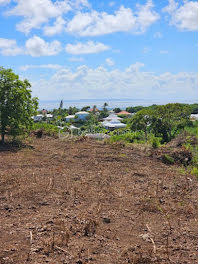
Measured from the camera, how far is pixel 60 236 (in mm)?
3365

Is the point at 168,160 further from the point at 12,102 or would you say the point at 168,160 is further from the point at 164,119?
the point at 164,119

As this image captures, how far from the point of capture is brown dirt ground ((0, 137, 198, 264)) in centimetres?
306

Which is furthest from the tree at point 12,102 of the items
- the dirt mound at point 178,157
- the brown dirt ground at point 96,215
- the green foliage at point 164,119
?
the green foliage at point 164,119

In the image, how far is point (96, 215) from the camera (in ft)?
13.7

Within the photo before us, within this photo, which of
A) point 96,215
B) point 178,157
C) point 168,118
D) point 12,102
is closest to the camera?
point 96,215

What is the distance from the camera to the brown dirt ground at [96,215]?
3.06 metres

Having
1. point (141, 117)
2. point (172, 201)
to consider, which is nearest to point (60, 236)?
point (172, 201)

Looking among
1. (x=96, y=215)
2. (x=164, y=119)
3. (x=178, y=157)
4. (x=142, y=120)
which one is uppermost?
(x=164, y=119)

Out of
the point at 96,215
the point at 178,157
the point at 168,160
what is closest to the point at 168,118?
the point at 178,157

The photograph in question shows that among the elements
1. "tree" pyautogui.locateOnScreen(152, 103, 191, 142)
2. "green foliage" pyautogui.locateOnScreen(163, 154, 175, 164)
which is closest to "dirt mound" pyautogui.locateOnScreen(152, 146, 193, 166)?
"green foliage" pyautogui.locateOnScreen(163, 154, 175, 164)

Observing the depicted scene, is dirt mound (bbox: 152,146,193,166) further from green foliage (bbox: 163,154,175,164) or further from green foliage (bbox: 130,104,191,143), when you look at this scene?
green foliage (bbox: 130,104,191,143)

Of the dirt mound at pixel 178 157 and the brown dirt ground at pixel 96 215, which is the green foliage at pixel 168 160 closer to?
the dirt mound at pixel 178 157

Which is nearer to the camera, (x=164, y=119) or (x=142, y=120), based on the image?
(x=164, y=119)

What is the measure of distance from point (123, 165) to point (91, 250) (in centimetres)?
517
